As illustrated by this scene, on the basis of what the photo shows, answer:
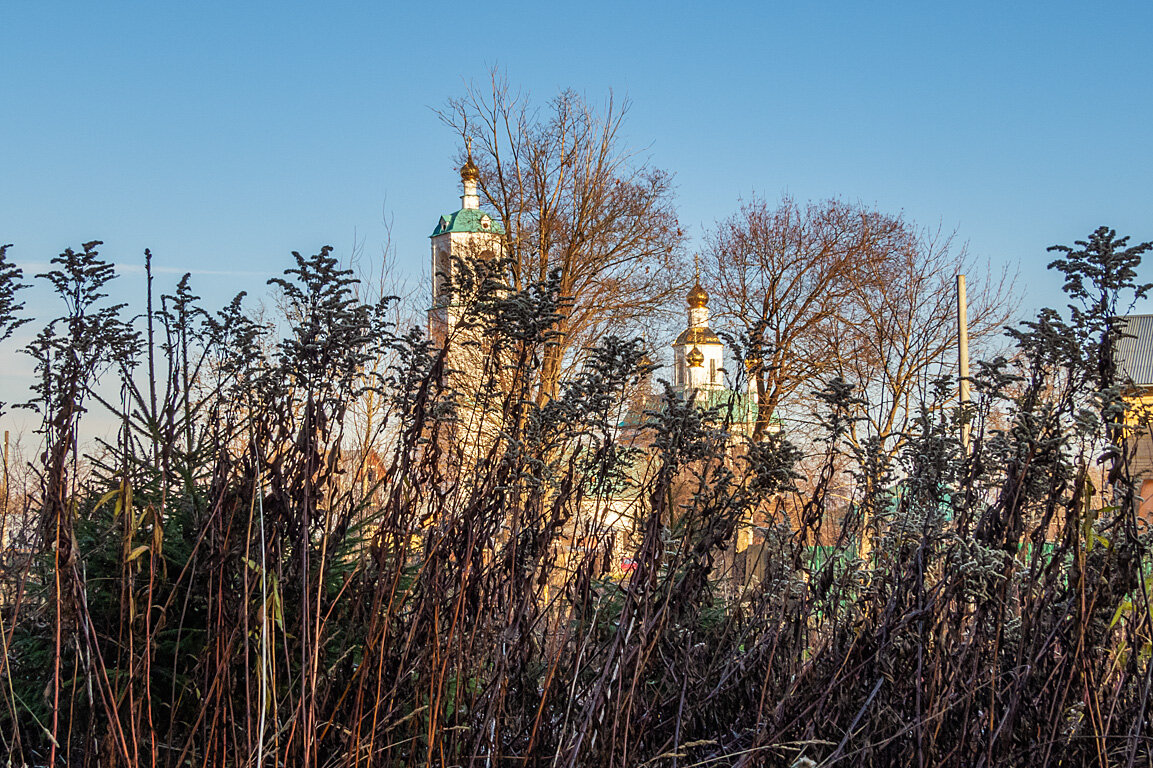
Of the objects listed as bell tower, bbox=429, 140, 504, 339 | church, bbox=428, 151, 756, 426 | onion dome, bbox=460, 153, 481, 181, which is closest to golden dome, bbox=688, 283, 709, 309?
church, bbox=428, 151, 756, 426

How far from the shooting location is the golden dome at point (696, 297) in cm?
2681

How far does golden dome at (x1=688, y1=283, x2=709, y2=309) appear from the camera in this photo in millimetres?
26812

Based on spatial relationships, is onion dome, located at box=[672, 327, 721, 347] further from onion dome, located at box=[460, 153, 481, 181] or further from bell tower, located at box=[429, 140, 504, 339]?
onion dome, located at box=[460, 153, 481, 181]

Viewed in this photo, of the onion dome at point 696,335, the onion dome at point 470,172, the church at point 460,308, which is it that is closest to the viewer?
the church at point 460,308

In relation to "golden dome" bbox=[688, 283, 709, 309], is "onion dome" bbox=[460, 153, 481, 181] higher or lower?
higher

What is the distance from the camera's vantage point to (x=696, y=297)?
1059 inches

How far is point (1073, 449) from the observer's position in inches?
98.6

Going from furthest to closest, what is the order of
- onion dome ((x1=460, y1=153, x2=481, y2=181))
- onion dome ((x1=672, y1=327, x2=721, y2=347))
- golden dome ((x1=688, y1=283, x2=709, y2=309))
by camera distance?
golden dome ((x1=688, y1=283, x2=709, y2=309)) < onion dome ((x1=460, y1=153, x2=481, y2=181)) < onion dome ((x1=672, y1=327, x2=721, y2=347))

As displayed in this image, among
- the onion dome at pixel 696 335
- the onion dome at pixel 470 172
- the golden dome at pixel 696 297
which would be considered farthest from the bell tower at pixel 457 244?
the golden dome at pixel 696 297

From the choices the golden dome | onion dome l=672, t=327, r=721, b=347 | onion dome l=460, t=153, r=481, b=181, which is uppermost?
onion dome l=460, t=153, r=481, b=181

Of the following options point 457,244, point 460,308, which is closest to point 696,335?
point 457,244

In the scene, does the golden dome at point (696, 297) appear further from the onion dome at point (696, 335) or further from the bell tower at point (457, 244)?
the bell tower at point (457, 244)

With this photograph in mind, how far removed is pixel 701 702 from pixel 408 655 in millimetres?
730

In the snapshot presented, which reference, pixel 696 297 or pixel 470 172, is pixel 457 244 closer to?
pixel 470 172
